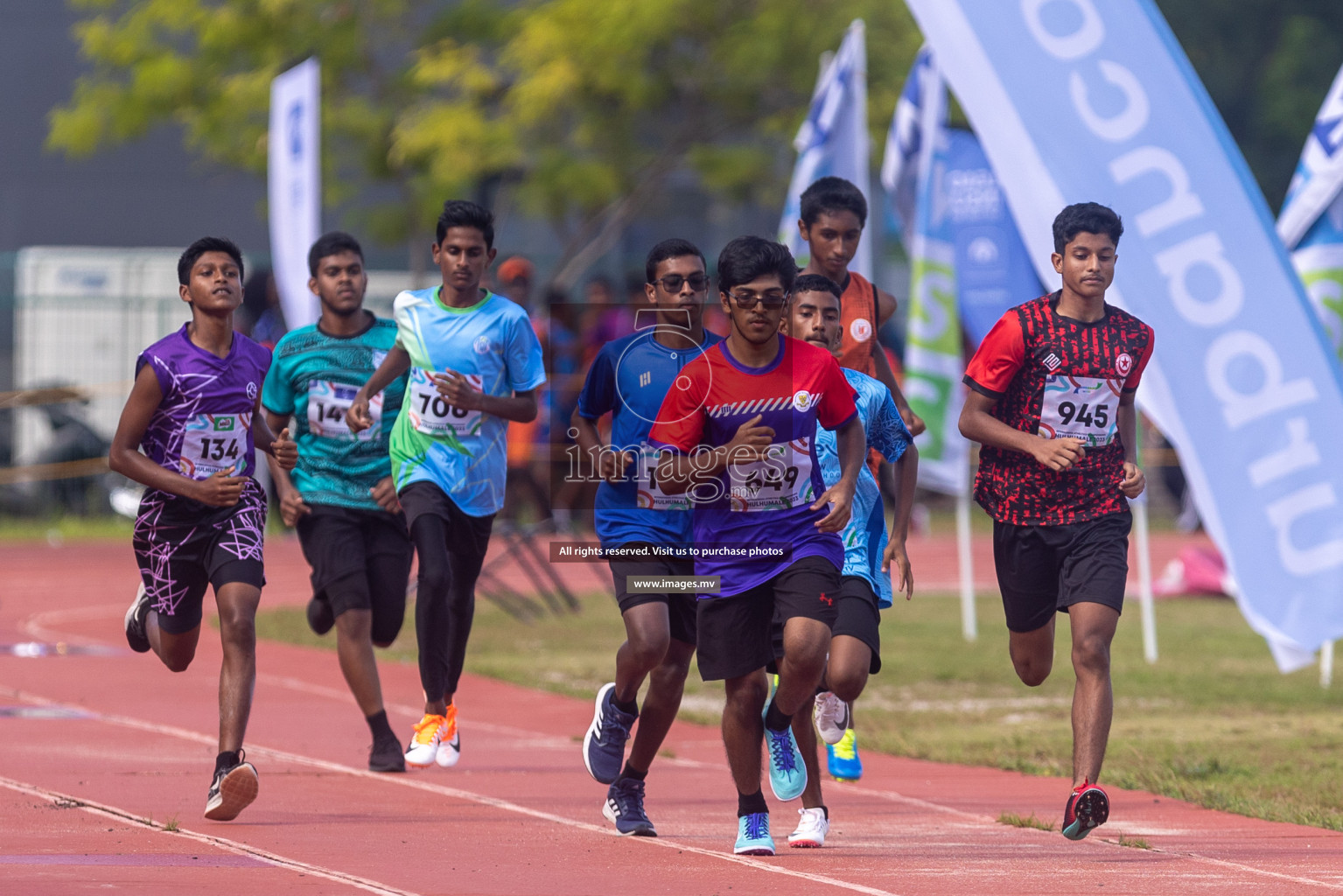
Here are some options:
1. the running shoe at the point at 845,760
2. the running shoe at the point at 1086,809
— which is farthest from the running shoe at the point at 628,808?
the running shoe at the point at 845,760

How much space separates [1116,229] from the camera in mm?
7355

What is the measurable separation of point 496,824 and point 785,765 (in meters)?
1.16

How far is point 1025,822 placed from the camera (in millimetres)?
7758

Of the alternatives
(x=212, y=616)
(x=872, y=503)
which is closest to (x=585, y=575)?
(x=212, y=616)

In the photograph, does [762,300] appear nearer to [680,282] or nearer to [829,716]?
[680,282]

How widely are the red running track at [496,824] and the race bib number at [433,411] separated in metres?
1.51

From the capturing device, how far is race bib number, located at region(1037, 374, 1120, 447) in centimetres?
728

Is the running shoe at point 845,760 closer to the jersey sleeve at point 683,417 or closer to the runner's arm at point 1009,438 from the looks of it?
the runner's arm at point 1009,438

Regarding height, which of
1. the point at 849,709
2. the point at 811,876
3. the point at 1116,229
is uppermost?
the point at 1116,229

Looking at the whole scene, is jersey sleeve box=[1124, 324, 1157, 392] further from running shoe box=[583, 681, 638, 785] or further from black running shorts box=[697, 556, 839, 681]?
running shoe box=[583, 681, 638, 785]

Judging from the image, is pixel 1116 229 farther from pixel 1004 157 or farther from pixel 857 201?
pixel 1004 157

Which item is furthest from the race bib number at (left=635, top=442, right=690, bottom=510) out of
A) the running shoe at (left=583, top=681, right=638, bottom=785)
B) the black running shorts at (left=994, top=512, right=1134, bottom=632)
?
the black running shorts at (left=994, top=512, right=1134, bottom=632)

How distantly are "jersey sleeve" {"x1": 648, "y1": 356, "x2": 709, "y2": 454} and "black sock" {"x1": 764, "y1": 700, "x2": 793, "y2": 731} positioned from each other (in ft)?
3.40

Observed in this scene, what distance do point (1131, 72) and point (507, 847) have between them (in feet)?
15.4
